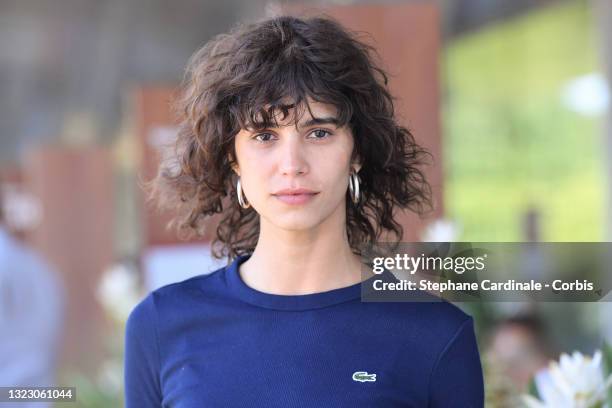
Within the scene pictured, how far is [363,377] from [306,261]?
0.69ft

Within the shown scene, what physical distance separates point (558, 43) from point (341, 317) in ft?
20.1

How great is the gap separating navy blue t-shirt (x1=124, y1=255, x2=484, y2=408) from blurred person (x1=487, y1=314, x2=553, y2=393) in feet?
3.61

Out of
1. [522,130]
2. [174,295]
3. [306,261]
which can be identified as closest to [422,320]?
[306,261]

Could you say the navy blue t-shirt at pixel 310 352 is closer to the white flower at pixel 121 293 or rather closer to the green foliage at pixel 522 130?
the white flower at pixel 121 293

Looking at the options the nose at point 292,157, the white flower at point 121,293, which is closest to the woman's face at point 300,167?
the nose at point 292,157

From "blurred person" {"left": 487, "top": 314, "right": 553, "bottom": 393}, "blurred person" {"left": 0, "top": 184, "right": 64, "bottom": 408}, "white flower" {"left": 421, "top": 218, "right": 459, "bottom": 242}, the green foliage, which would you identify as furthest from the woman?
the green foliage

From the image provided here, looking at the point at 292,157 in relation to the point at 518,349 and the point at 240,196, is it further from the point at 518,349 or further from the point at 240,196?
the point at 518,349

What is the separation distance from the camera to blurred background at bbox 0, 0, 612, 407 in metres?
2.68

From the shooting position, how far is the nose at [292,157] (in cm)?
150

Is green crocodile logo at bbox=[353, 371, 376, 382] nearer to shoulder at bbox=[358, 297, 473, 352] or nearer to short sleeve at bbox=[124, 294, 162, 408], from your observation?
shoulder at bbox=[358, 297, 473, 352]

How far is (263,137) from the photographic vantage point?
1570 millimetres

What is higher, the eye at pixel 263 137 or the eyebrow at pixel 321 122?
the eyebrow at pixel 321 122

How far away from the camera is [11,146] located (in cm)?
1381

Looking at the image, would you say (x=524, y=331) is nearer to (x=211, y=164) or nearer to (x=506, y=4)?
(x=211, y=164)
